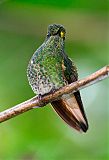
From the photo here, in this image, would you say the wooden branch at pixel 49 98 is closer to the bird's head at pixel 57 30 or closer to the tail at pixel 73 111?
the tail at pixel 73 111

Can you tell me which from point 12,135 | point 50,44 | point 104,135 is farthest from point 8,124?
point 50,44

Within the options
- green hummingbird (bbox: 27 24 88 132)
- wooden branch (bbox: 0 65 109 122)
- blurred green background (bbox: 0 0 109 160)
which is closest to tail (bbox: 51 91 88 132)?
green hummingbird (bbox: 27 24 88 132)

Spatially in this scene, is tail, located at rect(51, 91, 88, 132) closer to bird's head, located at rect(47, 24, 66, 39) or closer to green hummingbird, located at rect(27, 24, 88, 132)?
green hummingbird, located at rect(27, 24, 88, 132)

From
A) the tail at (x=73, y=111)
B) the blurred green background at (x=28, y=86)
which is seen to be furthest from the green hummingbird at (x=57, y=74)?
the blurred green background at (x=28, y=86)

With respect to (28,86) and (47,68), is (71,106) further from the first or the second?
(28,86)

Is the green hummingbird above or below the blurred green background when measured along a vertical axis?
below

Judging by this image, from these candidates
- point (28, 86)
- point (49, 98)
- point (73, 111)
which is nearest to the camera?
point (49, 98)

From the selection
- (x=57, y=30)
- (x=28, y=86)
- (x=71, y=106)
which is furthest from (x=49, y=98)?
(x=28, y=86)

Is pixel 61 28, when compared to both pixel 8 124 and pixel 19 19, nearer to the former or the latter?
pixel 19 19
